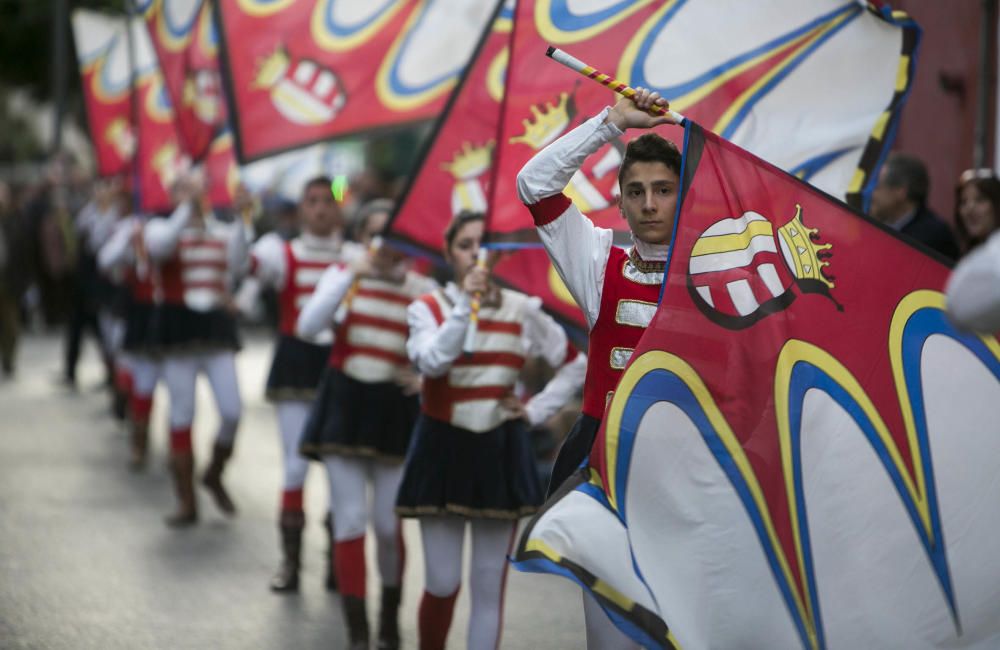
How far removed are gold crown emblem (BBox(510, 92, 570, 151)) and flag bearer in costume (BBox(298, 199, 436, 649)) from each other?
3.90 ft

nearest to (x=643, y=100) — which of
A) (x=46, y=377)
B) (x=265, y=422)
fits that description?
(x=265, y=422)

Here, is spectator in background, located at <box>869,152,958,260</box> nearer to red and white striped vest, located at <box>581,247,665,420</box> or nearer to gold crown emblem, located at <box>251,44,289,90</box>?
gold crown emblem, located at <box>251,44,289,90</box>

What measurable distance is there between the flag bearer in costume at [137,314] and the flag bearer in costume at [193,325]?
1.66 ft

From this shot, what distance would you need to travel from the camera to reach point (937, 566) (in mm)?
3840

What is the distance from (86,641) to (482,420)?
206 cm

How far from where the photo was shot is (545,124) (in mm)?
5266

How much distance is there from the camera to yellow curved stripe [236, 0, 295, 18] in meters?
7.52

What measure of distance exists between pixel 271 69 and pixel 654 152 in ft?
12.6

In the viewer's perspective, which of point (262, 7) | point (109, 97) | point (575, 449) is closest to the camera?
point (575, 449)

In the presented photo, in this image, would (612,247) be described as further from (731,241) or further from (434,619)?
(434,619)

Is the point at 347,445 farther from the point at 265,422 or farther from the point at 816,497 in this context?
the point at 265,422

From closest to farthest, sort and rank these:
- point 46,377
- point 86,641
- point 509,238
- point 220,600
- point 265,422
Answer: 1. point 509,238
2. point 86,641
3. point 220,600
4. point 265,422
5. point 46,377

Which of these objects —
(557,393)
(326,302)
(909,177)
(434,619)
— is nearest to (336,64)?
(326,302)

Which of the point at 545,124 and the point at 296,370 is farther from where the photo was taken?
the point at 296,370
